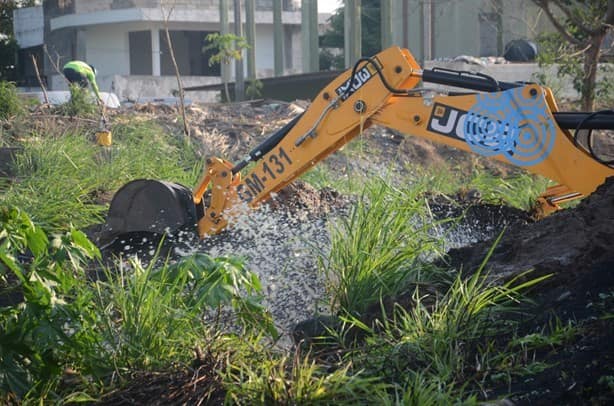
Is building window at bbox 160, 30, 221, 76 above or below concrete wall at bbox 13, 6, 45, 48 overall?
below

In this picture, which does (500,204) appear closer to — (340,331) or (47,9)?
(340,331)

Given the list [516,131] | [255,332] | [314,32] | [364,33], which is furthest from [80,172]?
[364,33]

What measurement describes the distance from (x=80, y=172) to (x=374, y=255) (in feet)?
17.2

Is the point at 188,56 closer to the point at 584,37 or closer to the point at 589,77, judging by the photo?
the point at 584,37

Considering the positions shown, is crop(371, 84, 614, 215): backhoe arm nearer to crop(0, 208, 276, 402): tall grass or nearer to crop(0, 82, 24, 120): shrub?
crop(0, 208, 276, 402): tall grass

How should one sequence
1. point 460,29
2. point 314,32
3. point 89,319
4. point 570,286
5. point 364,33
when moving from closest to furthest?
point 89,319 → point 570,286 → point 314,32 → point 460,29 → point 364,33

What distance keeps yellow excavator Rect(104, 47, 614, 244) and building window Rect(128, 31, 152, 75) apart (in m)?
36.1

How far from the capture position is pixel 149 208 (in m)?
8.65

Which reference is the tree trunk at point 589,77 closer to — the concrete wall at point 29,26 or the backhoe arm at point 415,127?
the backhoe arm at point 415,127

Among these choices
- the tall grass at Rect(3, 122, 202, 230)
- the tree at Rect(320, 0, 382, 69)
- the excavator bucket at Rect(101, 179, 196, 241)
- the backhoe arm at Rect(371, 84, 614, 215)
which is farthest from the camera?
the tree at Rect(320, 0, 382, 69)

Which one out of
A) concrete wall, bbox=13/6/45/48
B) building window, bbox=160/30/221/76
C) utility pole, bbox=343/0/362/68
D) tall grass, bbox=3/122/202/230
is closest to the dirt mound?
tall grass, bbox=3/122/202/230

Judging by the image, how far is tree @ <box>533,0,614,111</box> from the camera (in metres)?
11.4

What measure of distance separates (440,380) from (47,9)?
43.5 m

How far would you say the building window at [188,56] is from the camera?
43938 mm
